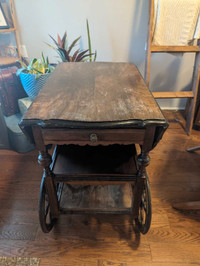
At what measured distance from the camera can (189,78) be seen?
2145 mm

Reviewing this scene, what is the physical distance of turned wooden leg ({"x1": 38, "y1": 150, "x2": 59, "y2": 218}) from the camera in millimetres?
862

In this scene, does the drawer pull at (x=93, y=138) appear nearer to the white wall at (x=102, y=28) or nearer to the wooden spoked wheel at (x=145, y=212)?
the wooden spoked wheel at (x=145, y=212)

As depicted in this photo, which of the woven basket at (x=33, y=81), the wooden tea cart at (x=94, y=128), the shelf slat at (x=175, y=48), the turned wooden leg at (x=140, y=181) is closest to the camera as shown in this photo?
the wooden tea cart at (x=94, y=128)

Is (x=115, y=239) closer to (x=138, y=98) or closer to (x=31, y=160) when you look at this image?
(x=138, y=98)

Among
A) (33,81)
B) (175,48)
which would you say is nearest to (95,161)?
(33,81)

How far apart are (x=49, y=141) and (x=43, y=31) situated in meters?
1.58

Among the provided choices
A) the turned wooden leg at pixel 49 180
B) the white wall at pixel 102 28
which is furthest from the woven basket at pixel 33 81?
the turned wooden leg at pixel 49 180

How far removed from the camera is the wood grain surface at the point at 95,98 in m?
0.75

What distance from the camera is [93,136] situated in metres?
0.76

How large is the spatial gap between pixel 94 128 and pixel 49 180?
38 centimetres

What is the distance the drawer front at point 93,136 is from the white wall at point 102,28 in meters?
1.50

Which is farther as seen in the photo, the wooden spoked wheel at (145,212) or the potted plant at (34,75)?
the potted plant at (34,75)

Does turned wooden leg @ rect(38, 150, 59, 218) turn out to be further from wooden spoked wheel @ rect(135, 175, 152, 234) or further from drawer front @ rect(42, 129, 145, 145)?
wooden spoked wheel @ rect(135, 175, 152, 234)

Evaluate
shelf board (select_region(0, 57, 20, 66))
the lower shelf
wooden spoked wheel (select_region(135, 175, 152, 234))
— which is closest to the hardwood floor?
wooden spoked wheel (select_region(135, 175, 152, 234))
